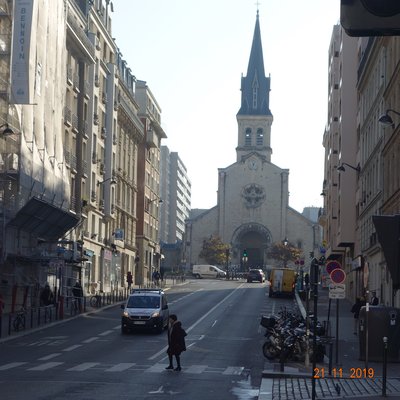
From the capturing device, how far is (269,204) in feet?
417

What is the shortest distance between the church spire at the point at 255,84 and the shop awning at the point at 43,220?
97179 mm

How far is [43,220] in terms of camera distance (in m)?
46.9

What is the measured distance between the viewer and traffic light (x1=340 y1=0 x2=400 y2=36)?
12.6 feet

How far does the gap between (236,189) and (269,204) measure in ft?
17.7

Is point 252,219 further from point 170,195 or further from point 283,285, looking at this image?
point 170,195

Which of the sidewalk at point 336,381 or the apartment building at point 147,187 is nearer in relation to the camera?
the sidewalk at point 336,381

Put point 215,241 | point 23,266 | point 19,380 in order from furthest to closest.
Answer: point 215,241 → point 23,266 → point 19,380

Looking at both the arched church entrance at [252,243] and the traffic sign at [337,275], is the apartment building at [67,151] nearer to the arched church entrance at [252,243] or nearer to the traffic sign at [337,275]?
the traffic sign at [337,275]

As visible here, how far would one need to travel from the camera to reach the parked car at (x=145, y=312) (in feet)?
112

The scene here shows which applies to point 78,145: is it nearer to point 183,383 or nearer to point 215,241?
point 183,383

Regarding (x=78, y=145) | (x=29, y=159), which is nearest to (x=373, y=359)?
(x=29, y=159)

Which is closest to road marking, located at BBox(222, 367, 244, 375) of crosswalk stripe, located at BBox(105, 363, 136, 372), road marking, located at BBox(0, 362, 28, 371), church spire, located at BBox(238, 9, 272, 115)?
crosswalk stripe, located at BBox(105, 363, 136, 372)

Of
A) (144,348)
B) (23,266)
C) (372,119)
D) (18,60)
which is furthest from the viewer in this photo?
(372,119)
